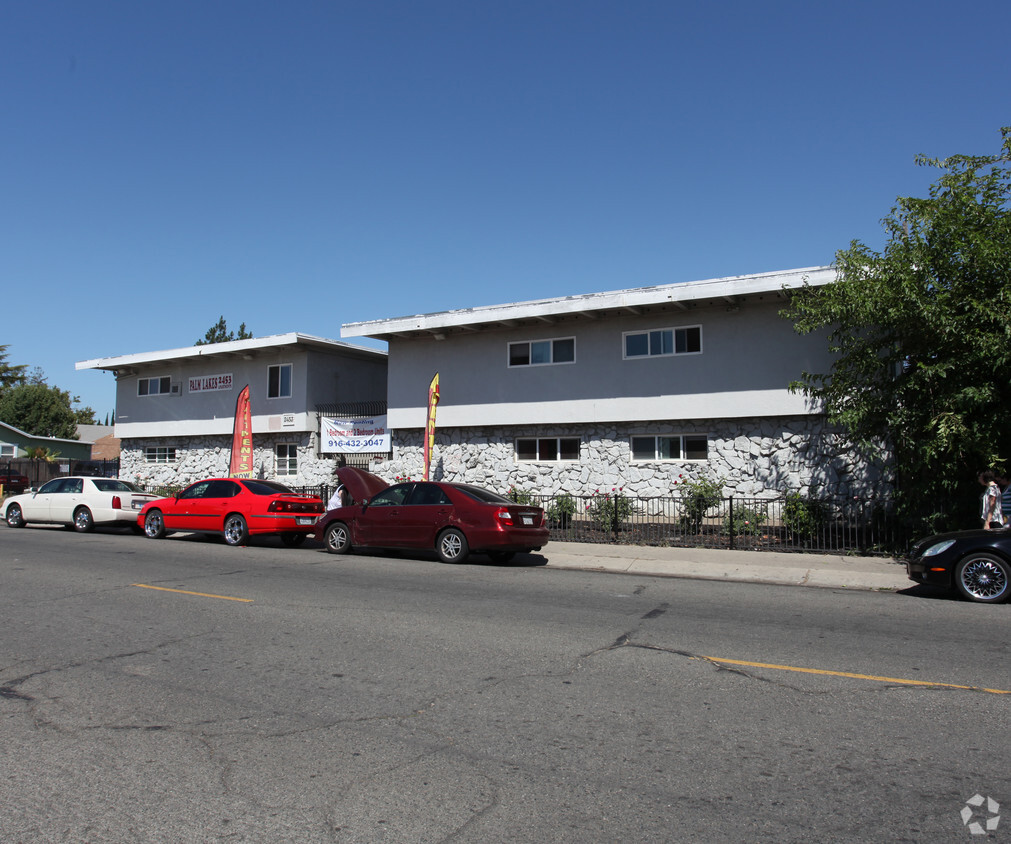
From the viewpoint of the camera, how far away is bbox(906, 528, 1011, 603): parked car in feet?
33.1

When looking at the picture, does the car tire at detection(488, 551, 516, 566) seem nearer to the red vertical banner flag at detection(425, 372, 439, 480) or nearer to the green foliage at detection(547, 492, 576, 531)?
the green foliage at detection(547, 492, 576, 531)

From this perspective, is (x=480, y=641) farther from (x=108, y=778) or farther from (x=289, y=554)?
(x=289, y=554)

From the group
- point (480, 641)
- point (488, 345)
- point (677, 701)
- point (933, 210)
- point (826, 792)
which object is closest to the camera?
point (826, 792)

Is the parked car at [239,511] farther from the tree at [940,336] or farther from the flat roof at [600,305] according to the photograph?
the tree at [940,336]

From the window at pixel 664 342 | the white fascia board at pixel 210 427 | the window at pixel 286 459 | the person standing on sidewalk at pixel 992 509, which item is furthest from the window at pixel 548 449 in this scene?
the person standing on sidewalk at pixel 992 509

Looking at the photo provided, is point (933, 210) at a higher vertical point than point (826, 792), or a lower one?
higher

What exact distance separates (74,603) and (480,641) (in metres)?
5.21

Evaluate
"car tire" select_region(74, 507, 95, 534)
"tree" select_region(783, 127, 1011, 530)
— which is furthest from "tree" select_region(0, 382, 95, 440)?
"tree" select_region(783, 127, 1011, 530)

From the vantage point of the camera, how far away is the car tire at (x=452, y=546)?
46.0 ft

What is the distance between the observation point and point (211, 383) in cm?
2905

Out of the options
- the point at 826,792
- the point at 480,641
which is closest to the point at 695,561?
the point at 480,641

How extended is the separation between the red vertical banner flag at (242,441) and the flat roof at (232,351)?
1.52 metres

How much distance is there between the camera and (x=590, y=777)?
170 inches

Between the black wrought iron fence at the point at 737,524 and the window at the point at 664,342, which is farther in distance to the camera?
the window at the point at 664,342
